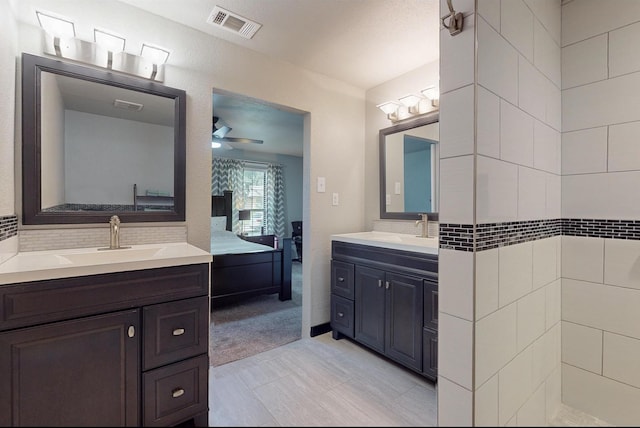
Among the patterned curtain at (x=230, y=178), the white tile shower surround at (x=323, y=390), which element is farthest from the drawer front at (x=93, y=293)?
the patterned curtain at (x=230, y=178)

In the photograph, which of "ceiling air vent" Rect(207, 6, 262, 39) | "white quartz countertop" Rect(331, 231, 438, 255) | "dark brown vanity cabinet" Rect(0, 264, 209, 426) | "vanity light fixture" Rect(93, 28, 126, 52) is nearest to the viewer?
"dark brown vanity cabinet" Rect(0, 264, 209, 426)

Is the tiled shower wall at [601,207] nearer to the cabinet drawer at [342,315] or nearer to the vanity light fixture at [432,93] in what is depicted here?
the vanity light fixture at [432,93]

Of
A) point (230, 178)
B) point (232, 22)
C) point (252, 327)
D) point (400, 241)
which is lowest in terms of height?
point (252, 327)

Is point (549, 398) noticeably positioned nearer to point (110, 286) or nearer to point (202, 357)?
point (202, 357)

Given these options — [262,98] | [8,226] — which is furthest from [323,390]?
[262,98]

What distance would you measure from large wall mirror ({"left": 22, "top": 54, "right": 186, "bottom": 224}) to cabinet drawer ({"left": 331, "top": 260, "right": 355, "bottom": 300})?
125 cm

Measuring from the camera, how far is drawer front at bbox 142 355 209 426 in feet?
4.15

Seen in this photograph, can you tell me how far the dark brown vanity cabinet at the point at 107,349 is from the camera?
40.4 inches

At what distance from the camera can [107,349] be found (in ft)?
3.86

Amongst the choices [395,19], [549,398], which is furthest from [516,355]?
[395,19]

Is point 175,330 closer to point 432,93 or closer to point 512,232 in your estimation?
point 512,232

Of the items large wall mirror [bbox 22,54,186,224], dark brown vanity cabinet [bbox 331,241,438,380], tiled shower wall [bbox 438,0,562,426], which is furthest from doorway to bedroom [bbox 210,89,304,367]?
tiled shower wall [bbox 438,0,562,426]

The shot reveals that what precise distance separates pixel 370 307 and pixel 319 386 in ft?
2.67

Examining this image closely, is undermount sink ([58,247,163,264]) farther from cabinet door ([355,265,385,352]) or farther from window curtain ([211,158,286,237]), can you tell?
window curtain ([211,158,286,237])
